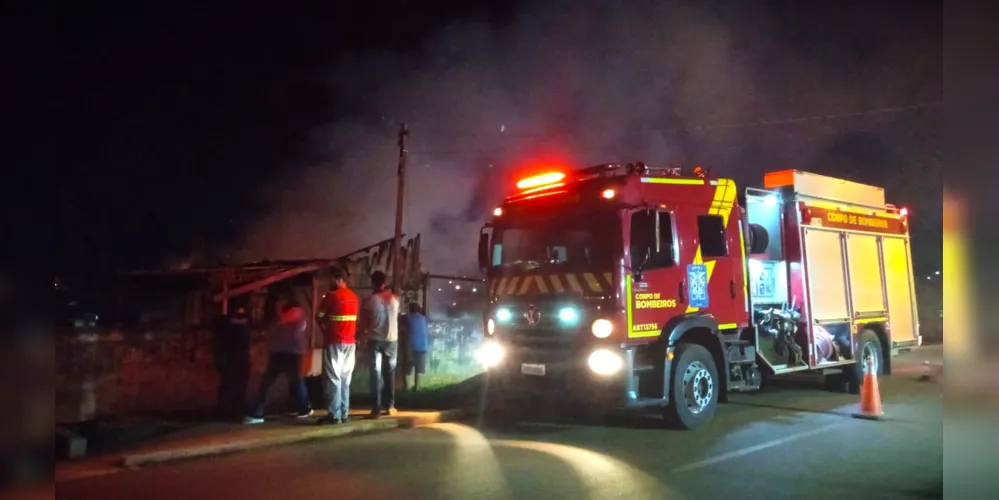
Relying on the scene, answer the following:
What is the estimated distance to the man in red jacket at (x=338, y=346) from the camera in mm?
8758

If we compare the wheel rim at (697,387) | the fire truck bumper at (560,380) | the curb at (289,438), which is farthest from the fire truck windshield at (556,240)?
the curb at (289,438)

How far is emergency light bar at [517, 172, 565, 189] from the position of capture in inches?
355

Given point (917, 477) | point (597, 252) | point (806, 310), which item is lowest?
point (917, 477)

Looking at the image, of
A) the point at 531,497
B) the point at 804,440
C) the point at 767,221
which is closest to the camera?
the point at 531,497

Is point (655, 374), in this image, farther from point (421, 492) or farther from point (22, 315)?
point (22, 315)

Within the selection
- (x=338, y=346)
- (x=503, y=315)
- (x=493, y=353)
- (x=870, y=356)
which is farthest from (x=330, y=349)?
(x=870, y=356)

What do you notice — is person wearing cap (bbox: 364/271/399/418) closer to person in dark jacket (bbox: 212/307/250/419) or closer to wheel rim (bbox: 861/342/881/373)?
person in dark jacket (bbox: 212/307/250/419)

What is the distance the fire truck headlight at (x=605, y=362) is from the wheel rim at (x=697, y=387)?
102cm

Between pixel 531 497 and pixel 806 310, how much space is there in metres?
6.32

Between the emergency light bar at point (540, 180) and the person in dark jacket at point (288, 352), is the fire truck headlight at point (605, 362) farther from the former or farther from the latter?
the person in dark jacket at point (288, 352)

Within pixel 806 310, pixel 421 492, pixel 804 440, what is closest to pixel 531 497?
pixel 421 492

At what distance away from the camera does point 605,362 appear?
7.99 metres

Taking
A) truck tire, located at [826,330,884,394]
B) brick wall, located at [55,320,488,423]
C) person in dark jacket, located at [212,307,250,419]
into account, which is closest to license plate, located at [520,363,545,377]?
person in dark jacket, located at [212,307,250,419]

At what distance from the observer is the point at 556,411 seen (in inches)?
385
